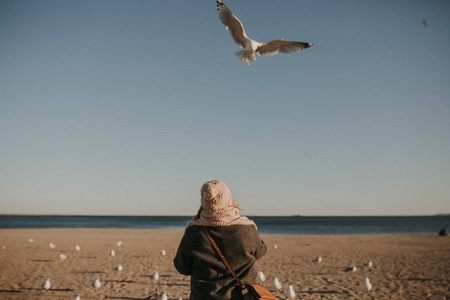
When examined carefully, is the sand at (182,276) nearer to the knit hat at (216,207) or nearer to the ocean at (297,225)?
the knit hat at (216,207)

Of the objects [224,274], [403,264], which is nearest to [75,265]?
[224,274]

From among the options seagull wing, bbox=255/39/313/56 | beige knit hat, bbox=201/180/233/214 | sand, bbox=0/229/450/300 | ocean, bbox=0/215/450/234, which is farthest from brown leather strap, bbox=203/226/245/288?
ocean, bbox=0/215/450/234

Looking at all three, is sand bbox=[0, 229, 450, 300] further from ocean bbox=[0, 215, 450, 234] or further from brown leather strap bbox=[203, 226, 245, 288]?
ocean bbox=[0, 215, 450, 234]

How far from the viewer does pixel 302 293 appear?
23.3 feet

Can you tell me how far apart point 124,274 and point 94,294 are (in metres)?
2.11

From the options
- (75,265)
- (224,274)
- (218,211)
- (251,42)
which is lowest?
(75,265)

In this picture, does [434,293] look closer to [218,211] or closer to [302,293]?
[302,293]

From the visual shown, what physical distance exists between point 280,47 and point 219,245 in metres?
5.64

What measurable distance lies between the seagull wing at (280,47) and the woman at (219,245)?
526cm

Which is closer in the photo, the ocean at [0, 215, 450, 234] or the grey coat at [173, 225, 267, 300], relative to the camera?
the grey coat at [173, 225, 267, 300]

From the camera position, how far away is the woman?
253 cm

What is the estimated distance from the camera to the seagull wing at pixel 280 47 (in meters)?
7.11

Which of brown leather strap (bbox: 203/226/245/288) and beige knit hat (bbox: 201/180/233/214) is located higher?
beige knit hat (bbox: 201/180/233/214)

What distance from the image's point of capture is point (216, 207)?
8.27ft
